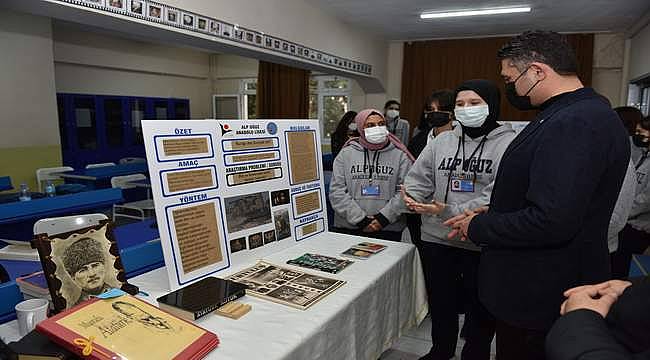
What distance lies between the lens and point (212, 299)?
120cm

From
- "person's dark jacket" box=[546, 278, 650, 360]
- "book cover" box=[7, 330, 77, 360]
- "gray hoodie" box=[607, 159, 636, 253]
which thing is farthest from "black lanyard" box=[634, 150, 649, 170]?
"book cover" box=[7, 330, 77, 360]

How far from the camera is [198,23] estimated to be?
3383 mm

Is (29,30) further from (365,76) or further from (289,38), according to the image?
(365,76)

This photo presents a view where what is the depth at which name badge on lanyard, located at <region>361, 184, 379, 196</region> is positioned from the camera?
7.33 feet

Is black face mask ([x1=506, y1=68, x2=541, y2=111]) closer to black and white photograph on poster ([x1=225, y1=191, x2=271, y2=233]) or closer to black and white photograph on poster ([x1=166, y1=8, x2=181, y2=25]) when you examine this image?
black and white photograph on poster ([x1=225, y1=191, x2=271, y2=233])

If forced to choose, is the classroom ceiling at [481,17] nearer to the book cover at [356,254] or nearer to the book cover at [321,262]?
the book cover at [356,254]

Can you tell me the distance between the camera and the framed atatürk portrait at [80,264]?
3.56ft

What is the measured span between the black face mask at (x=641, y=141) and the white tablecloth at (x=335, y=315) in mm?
1893

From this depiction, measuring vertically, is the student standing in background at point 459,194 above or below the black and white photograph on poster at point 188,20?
below

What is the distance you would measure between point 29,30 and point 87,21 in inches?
111

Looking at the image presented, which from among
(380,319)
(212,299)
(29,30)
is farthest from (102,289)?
(29,30)

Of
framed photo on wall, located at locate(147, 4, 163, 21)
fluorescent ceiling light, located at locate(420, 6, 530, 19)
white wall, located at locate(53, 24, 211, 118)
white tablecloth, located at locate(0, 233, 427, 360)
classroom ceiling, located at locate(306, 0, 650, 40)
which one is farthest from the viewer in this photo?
white wall, located at locate(53, 24, 211, 118)

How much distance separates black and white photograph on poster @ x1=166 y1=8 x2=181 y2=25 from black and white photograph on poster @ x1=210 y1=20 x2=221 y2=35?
35 cm

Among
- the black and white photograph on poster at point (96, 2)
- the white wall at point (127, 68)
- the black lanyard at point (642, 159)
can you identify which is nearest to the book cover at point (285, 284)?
the black and white photograph on poster at point (96, 2)
